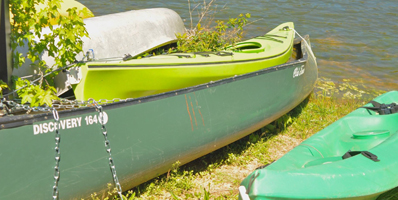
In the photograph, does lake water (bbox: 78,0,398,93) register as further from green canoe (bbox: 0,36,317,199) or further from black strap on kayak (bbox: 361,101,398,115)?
green canoe (bbox: 0,36,317,199)

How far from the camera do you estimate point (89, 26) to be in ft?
14.5

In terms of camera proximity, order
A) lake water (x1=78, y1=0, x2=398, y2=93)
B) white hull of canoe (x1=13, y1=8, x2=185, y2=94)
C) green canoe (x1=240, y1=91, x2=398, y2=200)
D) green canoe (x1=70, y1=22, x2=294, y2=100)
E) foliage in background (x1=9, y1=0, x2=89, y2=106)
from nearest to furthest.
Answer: green canoe (x1=240, y1=91, x2=398, y2=200), foliage in background (x1=9, y1=0, x2=89, y2=106), green canoe (x1=70, y1=22, x2=294, y2=100), white hull of canoe (x1=13, y1=8, x2=185, y2=94), lake water (x1=78, y1=0, x2=398, y2=93)

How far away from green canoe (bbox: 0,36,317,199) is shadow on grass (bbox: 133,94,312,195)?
0.69 feet

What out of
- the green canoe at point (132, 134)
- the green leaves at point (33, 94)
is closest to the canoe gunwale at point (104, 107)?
the green canoe at point (132, 134)

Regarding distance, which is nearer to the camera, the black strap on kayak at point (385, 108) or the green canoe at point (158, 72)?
the green canoe at point (158, 72)

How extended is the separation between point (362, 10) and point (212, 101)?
8540 millimetres

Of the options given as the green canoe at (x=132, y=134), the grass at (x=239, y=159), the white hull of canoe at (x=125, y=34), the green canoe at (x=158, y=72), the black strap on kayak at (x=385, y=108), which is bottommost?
the grass at (x=239, y=159)

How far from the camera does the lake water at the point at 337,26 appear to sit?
315 inches

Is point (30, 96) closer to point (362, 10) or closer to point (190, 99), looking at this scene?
point (190, 99)

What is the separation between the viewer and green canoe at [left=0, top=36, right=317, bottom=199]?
2.79 metres

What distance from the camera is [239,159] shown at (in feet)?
14.4

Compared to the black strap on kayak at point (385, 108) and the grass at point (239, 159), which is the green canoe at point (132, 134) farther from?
the black strap on kayak at point (385, 108)

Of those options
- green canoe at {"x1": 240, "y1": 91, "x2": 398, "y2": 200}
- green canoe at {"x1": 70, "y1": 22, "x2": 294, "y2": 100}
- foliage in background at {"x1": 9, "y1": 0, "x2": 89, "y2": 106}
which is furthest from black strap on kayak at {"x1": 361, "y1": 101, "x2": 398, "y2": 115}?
foliage in background at {"x1": 9, "y1": 0, "x2": 89, "y2": 106}

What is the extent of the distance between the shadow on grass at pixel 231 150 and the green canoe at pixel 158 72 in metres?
0.74
